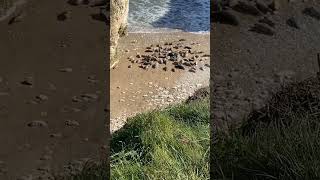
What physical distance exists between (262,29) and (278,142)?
3.06ft

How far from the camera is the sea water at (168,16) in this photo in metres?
7.05

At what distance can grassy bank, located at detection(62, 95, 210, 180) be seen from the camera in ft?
7.00

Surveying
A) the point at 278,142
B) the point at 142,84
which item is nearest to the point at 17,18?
the point at 142,84

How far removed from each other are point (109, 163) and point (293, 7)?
1111mm

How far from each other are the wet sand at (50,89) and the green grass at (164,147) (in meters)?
0.13

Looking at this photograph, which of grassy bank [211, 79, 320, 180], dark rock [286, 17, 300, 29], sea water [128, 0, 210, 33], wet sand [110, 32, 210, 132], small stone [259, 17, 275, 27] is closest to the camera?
grassy bank [211, 79, 320, 180]

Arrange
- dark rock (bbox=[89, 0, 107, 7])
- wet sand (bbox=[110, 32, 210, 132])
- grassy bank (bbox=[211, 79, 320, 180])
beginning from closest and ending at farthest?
grassy bank (bbox=[211, 79, 320, 180]) → dark rock (bbox=[89, 0, 107, 7]) → wet sand (bbox=[110, 32, 210, 132])

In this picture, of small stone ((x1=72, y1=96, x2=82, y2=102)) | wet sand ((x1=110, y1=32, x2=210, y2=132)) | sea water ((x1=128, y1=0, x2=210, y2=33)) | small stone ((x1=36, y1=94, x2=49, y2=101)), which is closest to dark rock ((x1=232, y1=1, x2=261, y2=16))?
small stone ((x1=72, y1=96, x2=82, y2=102))

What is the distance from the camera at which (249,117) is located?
2369mm

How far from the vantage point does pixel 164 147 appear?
2371 millimetres

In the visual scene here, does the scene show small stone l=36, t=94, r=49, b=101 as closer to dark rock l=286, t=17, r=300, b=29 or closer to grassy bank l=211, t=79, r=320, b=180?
grassy bank l=211, t=79, r=320, b=180

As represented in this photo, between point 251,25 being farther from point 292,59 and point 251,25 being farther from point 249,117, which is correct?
point 249,117

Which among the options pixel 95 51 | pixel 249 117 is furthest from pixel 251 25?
pixel 95 51

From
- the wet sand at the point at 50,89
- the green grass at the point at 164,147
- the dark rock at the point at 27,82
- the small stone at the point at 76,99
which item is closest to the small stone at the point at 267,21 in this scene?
the green grass at the point at 164,147
